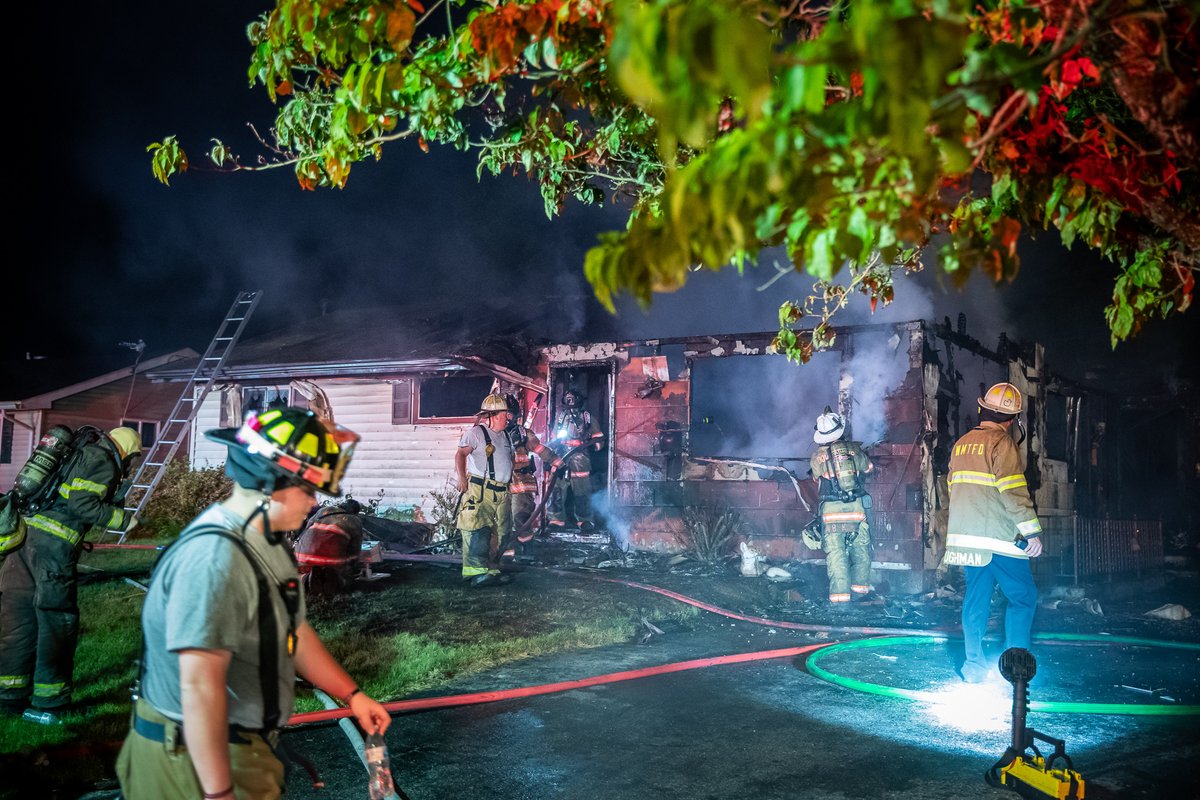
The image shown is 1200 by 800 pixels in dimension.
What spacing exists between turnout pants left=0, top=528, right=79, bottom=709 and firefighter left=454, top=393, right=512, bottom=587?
448cm

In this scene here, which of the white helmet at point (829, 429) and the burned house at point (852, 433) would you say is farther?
the burned house at point (852, 433)

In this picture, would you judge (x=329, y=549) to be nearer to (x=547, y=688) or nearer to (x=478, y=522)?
(x=478, y=522)

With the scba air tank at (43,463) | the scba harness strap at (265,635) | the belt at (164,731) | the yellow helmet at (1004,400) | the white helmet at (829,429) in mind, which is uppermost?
the yellow helmet at (1004,400)

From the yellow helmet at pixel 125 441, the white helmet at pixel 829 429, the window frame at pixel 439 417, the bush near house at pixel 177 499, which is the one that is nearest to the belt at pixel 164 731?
the yellow helmet at pixel 125 441

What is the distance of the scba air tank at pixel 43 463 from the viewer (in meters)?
4.79

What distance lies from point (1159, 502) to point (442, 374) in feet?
51.1

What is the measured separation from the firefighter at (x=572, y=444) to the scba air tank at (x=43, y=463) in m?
8.84

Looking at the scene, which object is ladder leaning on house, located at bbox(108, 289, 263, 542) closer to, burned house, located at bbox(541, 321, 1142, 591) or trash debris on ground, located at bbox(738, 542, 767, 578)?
burned house, located at bbox(541, 321, 1142, 591)

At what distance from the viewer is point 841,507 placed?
9070 millimetres

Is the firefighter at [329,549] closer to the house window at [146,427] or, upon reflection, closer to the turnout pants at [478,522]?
the turnout pants at [478,522]

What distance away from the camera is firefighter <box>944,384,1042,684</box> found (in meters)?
5.29

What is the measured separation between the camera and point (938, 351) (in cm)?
1064

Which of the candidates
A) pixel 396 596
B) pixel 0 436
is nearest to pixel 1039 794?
pixel 396 596

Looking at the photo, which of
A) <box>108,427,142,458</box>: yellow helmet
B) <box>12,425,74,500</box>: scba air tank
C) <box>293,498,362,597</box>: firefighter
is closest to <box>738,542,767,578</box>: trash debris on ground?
<box>293,498,362,597</box>: firefighter
